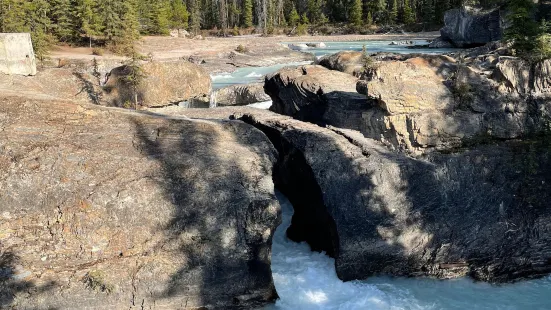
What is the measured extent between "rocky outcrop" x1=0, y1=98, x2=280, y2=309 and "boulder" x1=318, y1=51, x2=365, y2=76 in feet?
32.1

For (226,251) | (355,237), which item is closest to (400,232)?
(355,237)

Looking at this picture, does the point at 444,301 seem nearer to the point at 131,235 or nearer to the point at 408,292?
the point at 408,292

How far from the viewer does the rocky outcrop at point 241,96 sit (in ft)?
79.4

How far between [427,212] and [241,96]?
15886mm

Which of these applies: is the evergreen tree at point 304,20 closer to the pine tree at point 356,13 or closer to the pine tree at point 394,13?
the pine tree at point 356,13

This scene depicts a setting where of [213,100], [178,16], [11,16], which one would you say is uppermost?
[178,16]

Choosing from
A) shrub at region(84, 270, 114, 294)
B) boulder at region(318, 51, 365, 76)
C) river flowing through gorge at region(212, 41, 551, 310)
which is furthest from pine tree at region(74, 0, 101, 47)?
shrub at region(84, 270, 114, 294)

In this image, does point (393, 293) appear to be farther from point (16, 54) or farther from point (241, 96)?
point (241, 96)

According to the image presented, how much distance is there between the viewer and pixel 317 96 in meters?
15.0

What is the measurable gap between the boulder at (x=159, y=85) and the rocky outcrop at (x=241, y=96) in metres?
3.83

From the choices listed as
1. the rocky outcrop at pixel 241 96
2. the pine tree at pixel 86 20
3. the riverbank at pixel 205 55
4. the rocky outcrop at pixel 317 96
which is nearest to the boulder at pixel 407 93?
the rocky outcrop at pixel 317 96

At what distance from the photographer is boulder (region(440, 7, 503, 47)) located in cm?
5218

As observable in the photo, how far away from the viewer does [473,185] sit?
10.5 metres

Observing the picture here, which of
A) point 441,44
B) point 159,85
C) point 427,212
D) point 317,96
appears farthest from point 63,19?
point 427,212
